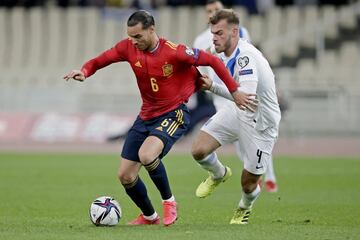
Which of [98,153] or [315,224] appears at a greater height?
[315,224]

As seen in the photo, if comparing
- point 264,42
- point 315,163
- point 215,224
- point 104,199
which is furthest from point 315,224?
point 264,42

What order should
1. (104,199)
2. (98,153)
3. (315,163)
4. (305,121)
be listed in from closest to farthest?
1. (104,199)
2. (315,163)
3. (98,153)
4. (305,121)

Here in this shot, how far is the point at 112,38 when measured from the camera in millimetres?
31234

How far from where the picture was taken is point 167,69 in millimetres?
10820

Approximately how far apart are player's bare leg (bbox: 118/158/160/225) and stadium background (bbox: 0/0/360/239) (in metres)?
2.67

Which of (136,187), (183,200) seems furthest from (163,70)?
(183,200)

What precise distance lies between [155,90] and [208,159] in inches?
59.0

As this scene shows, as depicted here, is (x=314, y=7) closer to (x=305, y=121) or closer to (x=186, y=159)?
(x=305, y=121)

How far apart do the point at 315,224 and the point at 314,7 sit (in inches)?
781

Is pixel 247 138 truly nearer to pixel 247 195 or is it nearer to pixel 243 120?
pixel 243 120

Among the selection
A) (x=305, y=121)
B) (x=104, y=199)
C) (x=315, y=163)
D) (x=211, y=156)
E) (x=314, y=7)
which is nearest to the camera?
(x=104, y=199)

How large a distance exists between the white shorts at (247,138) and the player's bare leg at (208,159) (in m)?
0.09

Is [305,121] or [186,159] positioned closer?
[186,159]

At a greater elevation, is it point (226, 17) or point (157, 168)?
point (226, 17)
